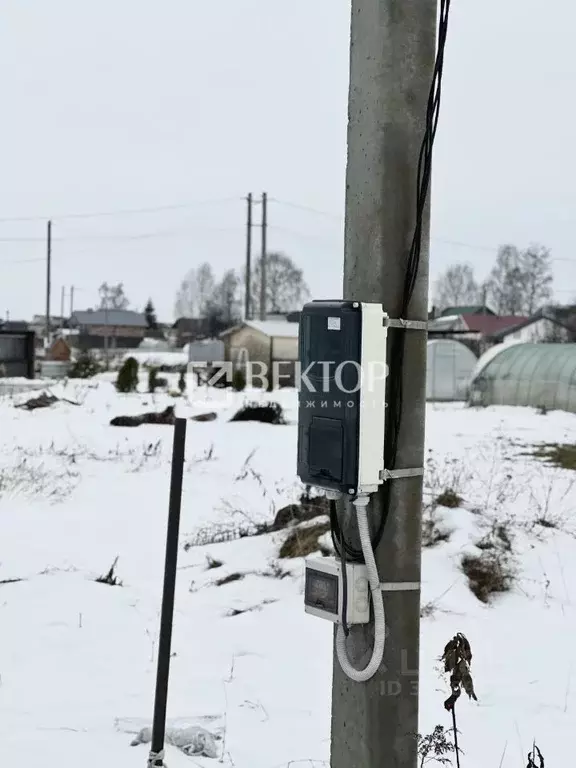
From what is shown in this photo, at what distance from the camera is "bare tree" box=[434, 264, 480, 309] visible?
86625 millimetres

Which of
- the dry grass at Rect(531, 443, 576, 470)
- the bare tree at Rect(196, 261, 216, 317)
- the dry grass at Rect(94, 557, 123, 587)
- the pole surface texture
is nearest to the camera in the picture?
the pole surface texture

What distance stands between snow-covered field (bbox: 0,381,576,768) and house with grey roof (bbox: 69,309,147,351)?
63295 millimetres

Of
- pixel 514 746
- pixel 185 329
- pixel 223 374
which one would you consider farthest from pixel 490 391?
pixel 185 329

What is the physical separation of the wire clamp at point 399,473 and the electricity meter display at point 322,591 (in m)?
0.32

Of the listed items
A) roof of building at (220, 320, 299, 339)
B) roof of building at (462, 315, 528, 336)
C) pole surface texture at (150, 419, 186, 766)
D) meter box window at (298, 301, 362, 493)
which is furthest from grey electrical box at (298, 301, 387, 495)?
roof of building at (462, 315, 528, 336)

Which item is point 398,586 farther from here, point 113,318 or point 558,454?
point 113,318

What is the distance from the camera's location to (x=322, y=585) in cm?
228

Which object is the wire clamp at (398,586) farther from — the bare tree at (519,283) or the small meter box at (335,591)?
the bare tree at (519,283)

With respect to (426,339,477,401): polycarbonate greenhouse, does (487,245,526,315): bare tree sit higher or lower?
higher

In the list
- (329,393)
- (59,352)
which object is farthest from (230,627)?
(59,352)

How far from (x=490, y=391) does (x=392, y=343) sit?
68.3 ft

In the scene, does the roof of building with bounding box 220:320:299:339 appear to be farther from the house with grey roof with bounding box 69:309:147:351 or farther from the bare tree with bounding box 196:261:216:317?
the bare tree with bounding box 196:261:216:317

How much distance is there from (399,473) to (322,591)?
1.31ft

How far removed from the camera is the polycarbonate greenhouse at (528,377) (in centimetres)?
2058
